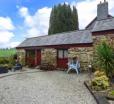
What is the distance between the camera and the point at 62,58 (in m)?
23.8

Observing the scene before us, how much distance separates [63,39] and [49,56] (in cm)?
229

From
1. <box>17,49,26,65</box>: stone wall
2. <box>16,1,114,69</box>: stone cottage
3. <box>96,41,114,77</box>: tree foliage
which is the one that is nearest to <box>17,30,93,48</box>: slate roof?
<box>16,1,114,69</box>: stone cottage

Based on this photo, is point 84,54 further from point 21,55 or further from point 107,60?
point 21,55

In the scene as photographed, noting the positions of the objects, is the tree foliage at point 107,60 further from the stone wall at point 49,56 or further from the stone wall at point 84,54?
the stone wall at point 49,56

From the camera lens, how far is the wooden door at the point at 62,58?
23.5m

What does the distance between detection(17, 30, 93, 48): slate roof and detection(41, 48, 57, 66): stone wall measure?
745 mm

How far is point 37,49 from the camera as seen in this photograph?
26828mm

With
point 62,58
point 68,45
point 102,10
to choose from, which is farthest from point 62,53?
point 102,10

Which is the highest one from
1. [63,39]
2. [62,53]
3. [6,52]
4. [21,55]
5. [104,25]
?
[104,25]

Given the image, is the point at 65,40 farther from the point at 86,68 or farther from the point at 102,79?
the point at 102,79

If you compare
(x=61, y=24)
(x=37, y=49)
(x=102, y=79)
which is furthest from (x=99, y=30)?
(x=61, y=24)

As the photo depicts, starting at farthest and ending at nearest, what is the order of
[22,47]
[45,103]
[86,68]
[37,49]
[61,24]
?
[61,24] → [22,47] → [37,49] → [86,68] → [45,103]

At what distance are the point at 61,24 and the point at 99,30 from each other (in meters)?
23.9

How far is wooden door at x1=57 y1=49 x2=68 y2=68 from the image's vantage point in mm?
23469
